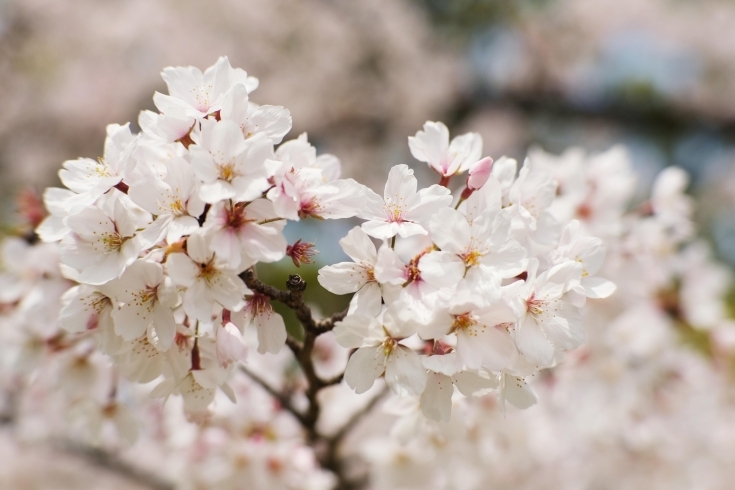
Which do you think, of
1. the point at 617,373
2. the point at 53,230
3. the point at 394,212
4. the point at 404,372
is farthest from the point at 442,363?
the point at 617,373

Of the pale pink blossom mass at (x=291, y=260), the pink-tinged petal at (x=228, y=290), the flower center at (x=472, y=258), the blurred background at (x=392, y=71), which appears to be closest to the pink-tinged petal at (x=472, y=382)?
the pale pink blossom mass at (x=291, y=260)

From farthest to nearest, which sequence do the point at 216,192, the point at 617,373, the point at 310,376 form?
the point at 617,373, the point at 310,376, the point at 216,192

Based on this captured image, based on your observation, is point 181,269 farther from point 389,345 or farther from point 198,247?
point 389,345

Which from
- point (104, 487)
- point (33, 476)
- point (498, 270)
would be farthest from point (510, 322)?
point (33, 476)

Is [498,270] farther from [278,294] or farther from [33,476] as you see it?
[33,476]

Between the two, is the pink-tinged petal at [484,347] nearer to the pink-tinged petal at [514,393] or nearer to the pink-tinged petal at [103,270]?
the pink-tinged petal at [514,393]

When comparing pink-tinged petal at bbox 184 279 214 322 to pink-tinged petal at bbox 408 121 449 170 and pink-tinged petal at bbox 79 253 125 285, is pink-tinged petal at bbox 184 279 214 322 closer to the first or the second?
pink-tinged petal at bbox 79 253 125 285
